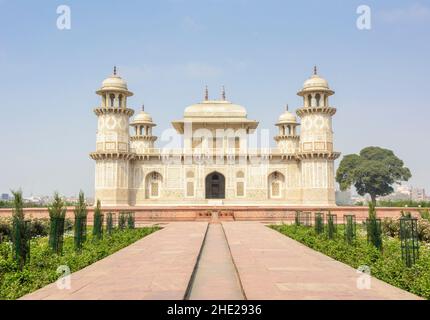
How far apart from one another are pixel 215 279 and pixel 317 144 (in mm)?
27898

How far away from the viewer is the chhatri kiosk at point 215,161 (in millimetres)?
34281

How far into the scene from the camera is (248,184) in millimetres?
36500

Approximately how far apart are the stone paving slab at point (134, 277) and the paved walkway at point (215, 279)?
0.19m

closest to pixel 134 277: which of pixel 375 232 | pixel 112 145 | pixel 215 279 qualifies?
pixel 215 279

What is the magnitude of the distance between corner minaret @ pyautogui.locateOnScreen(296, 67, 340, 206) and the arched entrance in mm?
6855

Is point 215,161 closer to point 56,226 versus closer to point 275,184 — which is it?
point 275,184

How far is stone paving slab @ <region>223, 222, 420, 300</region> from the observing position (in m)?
5.72

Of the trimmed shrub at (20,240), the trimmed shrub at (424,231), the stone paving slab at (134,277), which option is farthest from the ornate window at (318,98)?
the trimmed shrub at (20,240)

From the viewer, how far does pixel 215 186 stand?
126 feet

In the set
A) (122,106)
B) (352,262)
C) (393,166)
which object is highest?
(122,106)

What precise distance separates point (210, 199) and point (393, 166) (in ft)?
96.4
